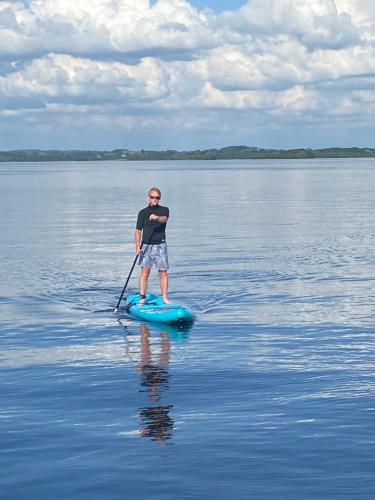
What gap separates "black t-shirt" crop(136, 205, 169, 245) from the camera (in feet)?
68.3

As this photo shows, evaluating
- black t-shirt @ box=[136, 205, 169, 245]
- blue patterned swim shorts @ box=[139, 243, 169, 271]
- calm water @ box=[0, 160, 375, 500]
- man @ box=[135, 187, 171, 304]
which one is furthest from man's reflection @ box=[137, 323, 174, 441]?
black t-shirt @ box=[136, 205, 169, 245]

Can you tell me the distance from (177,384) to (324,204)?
53.6m

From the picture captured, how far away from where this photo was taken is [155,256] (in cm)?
2145

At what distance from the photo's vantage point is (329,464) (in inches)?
432

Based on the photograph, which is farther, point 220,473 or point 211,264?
point 211,264

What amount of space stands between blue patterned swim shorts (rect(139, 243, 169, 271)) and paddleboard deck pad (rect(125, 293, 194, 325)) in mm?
866

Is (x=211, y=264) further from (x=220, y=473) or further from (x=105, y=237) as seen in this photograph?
(x=220, y=473)

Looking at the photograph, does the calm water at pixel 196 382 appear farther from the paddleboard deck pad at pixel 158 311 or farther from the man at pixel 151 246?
the man at pixel 151 246

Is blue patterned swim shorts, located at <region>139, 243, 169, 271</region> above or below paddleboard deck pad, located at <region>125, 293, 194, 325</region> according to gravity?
above

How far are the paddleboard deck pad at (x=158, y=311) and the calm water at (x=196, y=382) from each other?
1.14 ft

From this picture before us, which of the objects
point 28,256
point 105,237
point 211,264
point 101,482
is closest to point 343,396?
point 101,482

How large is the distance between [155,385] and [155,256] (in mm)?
7031

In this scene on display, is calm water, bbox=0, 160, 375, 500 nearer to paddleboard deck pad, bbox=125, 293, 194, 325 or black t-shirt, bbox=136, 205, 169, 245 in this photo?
paddleboard deck pad, bbox=125, 293, 194, 325

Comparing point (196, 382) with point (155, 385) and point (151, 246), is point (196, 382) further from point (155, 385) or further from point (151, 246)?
point (151, 246)
